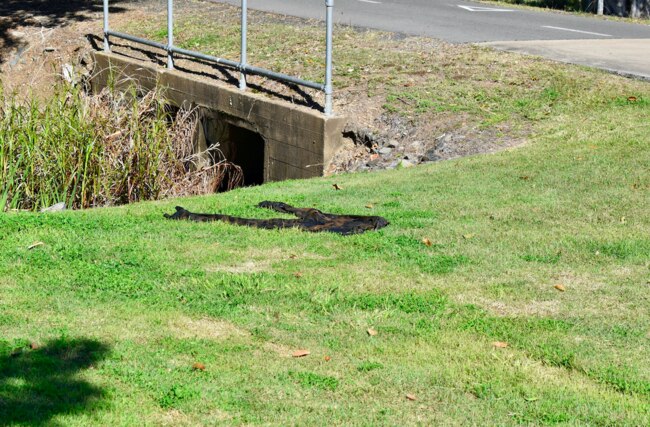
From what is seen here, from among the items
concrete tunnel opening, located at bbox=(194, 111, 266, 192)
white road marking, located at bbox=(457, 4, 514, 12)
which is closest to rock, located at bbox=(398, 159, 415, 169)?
concrete tunnel opening, located at bbox=(194, 111, 266, 192)

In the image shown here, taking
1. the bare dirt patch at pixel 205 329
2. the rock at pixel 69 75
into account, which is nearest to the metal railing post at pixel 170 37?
the rock at pixel 69 75

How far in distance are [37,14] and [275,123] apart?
9.55m

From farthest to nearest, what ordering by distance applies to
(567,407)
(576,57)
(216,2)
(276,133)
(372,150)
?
(216,2) < (576,57) < (276,133) < (372,150) < (567,407)

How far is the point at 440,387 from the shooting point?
15.9 ft

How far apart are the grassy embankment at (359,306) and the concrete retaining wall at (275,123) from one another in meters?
2.00

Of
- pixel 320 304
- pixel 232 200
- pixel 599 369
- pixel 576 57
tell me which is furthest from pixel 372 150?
pixel 599 369

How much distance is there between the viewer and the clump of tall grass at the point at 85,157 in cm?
992

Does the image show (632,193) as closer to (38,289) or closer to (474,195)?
(474,195)

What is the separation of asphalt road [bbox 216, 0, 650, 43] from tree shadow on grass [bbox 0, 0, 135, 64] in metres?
2.83

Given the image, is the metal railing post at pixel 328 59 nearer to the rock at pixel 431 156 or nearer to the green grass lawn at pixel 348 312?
the rock at pixel 431 156

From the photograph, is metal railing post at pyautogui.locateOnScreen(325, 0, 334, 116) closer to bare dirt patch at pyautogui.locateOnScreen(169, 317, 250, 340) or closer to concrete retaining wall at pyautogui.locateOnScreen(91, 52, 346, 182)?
concrete retaining wall at pyautogui.locateOnScreen(91, 52, 346, 182)

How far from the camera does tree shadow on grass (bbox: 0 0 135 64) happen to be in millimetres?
18703

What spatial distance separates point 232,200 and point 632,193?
11.0 feet

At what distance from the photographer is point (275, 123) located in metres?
12.1
